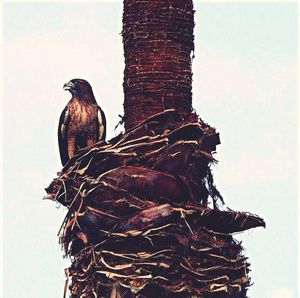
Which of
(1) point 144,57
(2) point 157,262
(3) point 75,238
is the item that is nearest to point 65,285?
(3) point 75,238

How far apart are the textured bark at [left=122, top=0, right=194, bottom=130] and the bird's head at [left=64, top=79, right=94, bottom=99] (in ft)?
9.51

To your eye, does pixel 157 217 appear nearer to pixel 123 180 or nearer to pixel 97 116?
pixel 123 180

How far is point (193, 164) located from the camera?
4.97 metres

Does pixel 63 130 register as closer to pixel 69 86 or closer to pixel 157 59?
pixel 69 86

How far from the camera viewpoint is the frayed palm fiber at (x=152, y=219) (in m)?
4.65

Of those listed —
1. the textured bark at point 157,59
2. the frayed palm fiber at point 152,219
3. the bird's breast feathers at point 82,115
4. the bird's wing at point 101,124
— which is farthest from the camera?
the bird's breast feathers at point 82,115

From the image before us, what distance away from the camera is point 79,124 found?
310 inches

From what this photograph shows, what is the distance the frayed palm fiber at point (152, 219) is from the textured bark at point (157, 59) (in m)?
0.18

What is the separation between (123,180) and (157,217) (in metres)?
0.28

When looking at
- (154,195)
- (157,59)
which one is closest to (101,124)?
(157,59)

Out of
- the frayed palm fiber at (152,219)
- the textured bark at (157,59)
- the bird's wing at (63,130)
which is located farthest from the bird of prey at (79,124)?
the frayed palm fiber at (152,219)

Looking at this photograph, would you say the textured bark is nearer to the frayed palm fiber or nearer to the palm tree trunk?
the palm tree trunk

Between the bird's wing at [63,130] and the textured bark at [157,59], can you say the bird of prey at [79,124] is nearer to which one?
the bird's wing at [63,130]

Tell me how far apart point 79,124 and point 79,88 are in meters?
0.44
